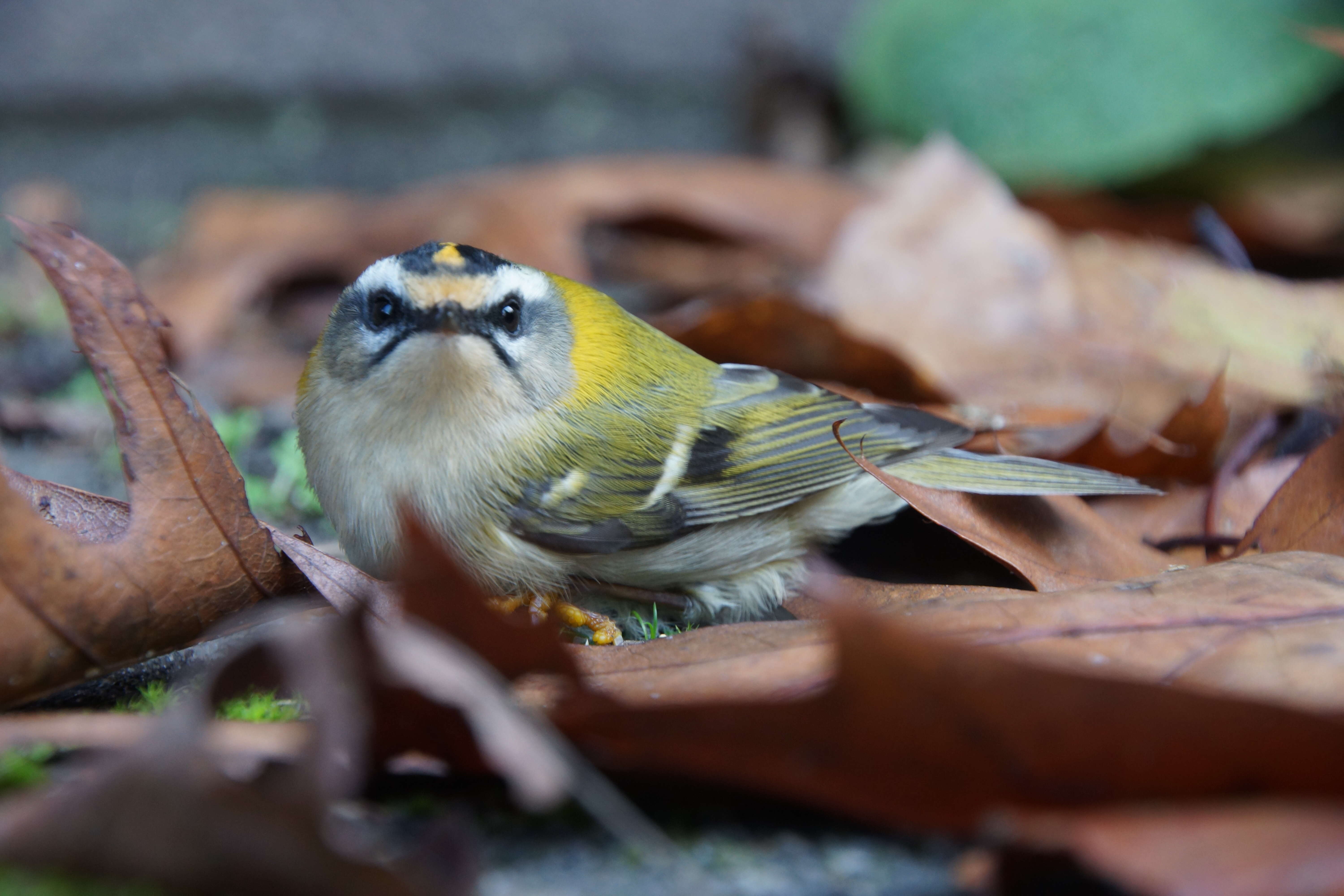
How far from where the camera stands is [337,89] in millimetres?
5227

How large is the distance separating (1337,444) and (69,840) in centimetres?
194

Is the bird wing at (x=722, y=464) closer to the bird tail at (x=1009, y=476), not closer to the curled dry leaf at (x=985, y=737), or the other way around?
the bird tail at (x=1009, y=476)

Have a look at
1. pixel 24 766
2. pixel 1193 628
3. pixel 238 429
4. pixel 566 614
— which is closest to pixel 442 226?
pixel 238 429

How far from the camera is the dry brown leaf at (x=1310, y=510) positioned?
6.50 feet

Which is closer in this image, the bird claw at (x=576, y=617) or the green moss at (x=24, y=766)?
the green moss at (x=24, y=766)

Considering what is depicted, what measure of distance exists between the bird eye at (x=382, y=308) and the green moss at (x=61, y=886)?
Result: 4.10 feet

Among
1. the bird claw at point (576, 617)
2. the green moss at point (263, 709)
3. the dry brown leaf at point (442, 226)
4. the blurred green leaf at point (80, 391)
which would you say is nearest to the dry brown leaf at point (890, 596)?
the bird claw at point (576, 617)

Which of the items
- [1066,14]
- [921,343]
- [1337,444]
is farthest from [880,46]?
[1337,444]

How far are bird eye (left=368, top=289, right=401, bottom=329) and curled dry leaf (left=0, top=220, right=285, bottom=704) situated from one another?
482 mm

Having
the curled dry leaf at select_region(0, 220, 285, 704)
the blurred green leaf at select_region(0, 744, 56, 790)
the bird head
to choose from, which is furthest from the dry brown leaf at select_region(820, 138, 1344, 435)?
the blurred green leaf at select_region(0, 744, 56, 790)

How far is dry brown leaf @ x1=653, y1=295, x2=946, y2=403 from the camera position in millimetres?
2883

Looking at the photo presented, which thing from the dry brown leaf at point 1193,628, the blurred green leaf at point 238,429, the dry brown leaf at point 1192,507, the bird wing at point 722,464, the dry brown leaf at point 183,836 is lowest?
the blurred green leaf at point 238,429

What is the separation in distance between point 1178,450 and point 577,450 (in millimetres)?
1244

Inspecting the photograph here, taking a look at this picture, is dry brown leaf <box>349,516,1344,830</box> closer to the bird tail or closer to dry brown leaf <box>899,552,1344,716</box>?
dry brown leaf <box>899,552,1344,716</box>
